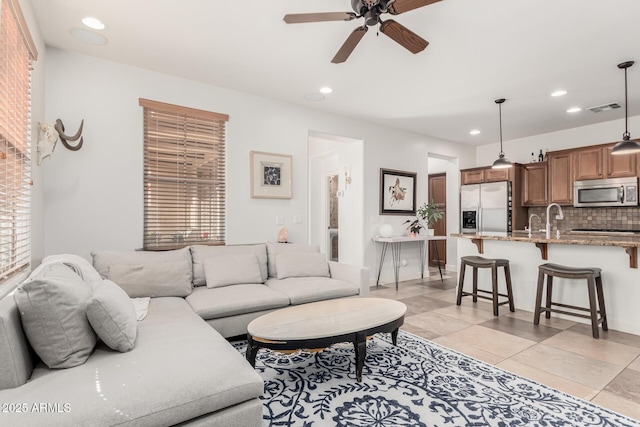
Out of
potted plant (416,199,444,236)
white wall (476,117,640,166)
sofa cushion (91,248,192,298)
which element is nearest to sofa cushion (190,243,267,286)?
sofa cushion (91,248,192,298)

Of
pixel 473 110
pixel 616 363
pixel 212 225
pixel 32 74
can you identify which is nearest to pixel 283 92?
pixel 212 225

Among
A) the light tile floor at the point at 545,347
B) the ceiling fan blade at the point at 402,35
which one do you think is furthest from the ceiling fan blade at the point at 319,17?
the light tile floor at the point at 545,347

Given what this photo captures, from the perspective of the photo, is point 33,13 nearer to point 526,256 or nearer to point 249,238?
point 249,238

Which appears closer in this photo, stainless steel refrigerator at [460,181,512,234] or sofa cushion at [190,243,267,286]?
sofa cushion at [190,243,267,286]

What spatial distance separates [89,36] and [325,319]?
10.3 feet

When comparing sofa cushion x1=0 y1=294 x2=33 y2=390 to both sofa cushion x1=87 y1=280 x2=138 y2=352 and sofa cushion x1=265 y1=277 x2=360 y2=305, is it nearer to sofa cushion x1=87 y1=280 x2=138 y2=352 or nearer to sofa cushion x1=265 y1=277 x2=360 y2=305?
sofa cushion x1=87 y1=280 x2=138 y2=352

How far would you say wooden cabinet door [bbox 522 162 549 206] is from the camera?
19.4ft

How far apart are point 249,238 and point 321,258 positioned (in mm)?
968

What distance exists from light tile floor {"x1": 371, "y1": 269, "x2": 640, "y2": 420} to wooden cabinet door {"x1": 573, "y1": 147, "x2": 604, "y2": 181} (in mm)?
2956

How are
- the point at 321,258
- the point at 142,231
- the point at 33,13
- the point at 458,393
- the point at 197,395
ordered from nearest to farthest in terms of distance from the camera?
the point at 197,395
the point at 458,393
the point at 33,13
the point at 142,231
the point at 321,258

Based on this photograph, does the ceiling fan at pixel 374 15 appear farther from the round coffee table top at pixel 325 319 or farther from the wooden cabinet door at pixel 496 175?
the wooden cabinet door at pixel 496 175

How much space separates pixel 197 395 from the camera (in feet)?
4.49

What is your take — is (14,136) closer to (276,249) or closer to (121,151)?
(121,151)

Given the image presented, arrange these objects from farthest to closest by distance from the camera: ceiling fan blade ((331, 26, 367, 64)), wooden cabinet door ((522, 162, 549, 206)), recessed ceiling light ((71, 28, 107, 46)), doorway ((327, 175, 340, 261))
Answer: doorway ((327, 175, 340, 261)) → wooden cabinet door ((522, 162, 549, 206)) → recessed ceiling light ((71, 28, 107, 46)) → ceiling fan blade ((331, 26, 367, 64))
